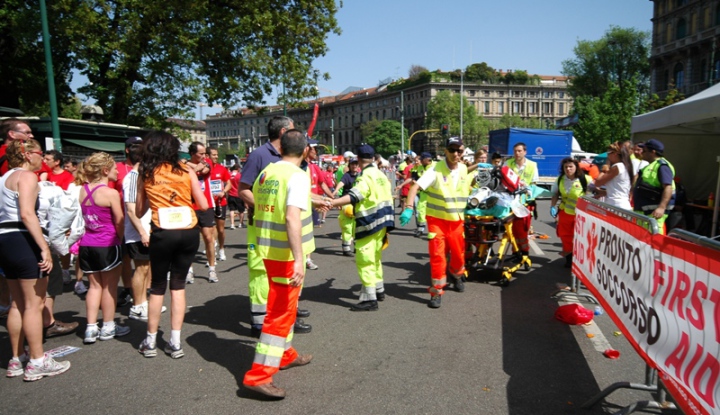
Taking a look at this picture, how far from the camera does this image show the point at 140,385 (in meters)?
3.82

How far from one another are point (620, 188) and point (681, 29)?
59.6 meters

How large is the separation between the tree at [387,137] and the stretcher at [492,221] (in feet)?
338

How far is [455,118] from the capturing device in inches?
3863

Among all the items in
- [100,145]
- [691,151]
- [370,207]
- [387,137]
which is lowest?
[370,207]

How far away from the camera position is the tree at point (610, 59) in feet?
213

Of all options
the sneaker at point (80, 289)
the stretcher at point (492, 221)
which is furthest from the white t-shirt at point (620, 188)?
the sneaker at point (80, 289)

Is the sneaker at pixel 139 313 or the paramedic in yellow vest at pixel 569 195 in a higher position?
the paramedic in yellow vest at pixel 569 195

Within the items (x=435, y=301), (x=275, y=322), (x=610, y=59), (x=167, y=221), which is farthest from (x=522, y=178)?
(x=610, y=59)

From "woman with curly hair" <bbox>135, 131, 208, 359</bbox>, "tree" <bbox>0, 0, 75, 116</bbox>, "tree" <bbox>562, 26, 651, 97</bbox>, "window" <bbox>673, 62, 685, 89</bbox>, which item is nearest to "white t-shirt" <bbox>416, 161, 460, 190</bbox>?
"woman with curly hair" <bbox>135, 131, 208, 359</bbox>

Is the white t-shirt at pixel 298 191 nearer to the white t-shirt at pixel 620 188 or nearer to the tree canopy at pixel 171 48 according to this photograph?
the white t-shirt at pixel 620 188

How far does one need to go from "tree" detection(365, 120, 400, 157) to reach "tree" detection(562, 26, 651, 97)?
4823cm

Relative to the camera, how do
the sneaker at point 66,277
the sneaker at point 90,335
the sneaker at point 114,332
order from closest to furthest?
1. the sneaker at point 90,335
2. the sneaker at point 114,332
3. the sneaker at point 66,277

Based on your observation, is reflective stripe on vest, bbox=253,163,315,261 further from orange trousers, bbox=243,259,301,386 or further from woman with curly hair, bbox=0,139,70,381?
woman with curly hair, bbox=0,139,70,381

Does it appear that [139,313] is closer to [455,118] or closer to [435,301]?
[435,301]
